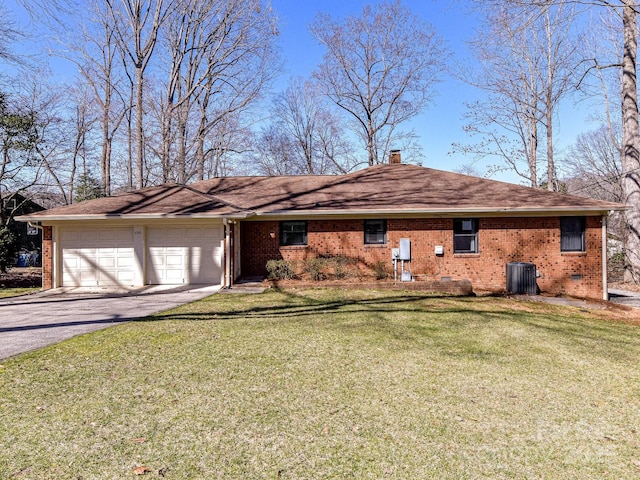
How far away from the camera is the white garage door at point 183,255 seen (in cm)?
1272

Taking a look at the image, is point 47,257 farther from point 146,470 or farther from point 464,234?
point 464,234

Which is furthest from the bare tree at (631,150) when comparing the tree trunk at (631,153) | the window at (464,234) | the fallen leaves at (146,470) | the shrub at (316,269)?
the fallen leaves at (146,470)

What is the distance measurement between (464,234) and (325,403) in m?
10.8

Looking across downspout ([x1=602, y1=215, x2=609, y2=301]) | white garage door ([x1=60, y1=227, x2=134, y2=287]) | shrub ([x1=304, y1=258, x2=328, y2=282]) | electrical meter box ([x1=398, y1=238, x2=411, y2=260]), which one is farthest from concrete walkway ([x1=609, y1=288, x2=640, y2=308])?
white garage door ([x1=60, y1=227, x2=134, y2=287])

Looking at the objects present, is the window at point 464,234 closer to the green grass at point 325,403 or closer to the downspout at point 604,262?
the downspout at point 604,262

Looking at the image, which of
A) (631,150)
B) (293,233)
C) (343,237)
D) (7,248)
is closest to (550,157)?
(631,150)

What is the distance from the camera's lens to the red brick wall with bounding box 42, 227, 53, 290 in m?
12.5

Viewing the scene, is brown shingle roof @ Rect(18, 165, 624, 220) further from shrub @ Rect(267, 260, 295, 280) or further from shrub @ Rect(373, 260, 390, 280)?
shrub @ Rect(373, 260, 390, 280)

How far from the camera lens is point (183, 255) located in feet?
42.1

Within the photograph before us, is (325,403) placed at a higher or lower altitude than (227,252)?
lower

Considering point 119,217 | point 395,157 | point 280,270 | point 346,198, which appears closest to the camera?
point 119,217

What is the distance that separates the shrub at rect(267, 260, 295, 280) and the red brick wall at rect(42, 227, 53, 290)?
714 cm

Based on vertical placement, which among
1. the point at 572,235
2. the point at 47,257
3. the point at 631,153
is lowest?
the point at 47,257

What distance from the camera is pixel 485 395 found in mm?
3949
